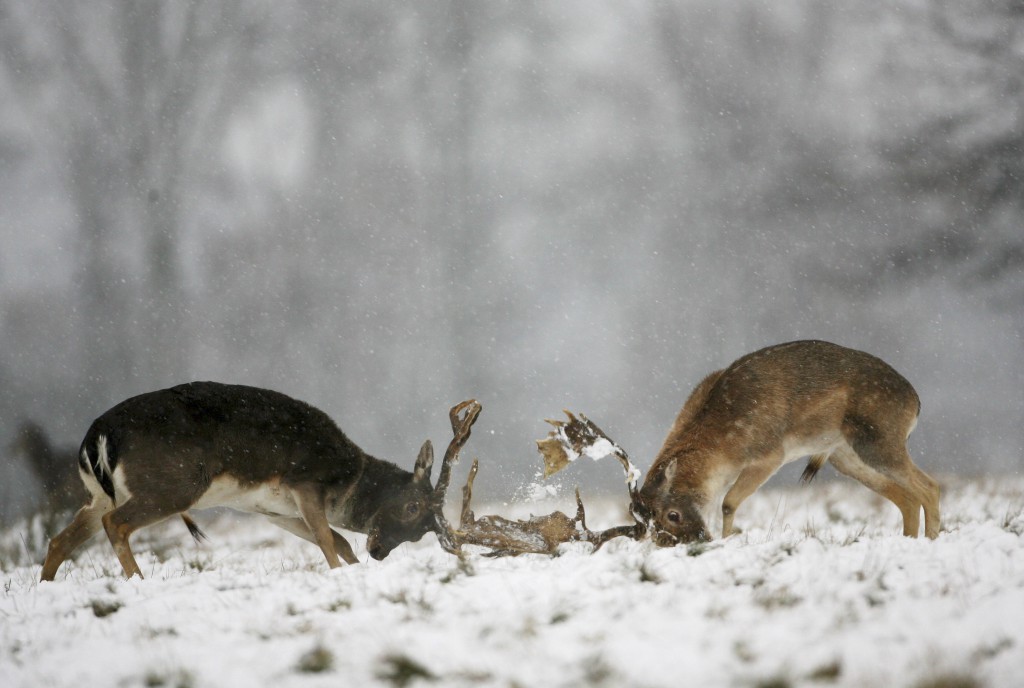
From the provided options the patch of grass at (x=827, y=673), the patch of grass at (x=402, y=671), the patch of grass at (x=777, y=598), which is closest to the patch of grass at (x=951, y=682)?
the patch of grass at (x=827, y=673)

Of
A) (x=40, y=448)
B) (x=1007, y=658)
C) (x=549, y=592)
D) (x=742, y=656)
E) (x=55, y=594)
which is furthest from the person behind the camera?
(x=40, y=448)

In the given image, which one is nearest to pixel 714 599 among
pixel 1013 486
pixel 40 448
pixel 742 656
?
pixel 742 656

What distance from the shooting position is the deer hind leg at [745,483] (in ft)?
24.6

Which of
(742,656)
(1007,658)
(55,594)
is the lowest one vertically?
(55,594)

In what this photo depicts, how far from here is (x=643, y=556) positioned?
581cm

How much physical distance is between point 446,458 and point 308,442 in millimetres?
1309

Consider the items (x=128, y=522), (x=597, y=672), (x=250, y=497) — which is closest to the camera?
(x=597, y=672)

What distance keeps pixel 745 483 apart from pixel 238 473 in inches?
176

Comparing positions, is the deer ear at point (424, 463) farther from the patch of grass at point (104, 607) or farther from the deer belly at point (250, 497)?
the patch of grass at point (104, 607)

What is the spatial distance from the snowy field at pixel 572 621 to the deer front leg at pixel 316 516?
0.86 metres

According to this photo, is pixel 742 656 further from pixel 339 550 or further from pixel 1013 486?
pixel 1013 486

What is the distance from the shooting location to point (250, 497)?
24.7 feet

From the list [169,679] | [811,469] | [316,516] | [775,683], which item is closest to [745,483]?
[811,469]

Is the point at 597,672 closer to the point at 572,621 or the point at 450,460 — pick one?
the point at 572,621
